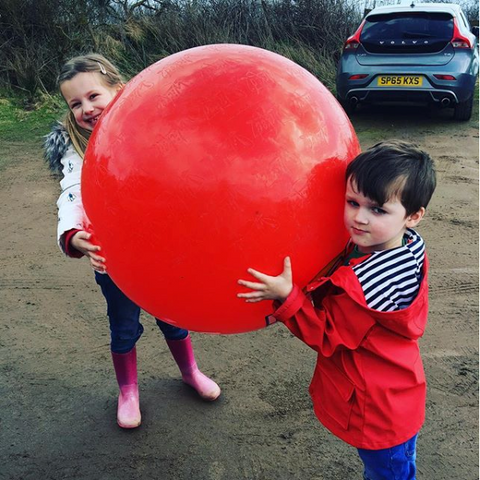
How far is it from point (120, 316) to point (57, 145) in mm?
819

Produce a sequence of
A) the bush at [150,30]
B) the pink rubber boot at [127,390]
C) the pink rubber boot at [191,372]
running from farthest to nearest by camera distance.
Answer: the bush at [150,30] → the pink rubber boot at [191,372] → the pink rubber boot at [127,390]

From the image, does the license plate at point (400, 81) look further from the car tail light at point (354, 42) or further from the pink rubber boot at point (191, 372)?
the pink rubber boot at point (191, 372)

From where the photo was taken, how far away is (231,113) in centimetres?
162

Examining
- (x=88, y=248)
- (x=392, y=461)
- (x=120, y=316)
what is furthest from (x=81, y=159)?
(x=392, y=461)

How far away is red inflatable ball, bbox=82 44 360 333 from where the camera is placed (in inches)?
62.7

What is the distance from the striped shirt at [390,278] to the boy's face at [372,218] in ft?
0.18

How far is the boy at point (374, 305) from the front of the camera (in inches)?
66.2

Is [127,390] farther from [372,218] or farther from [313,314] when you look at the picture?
[372,218]

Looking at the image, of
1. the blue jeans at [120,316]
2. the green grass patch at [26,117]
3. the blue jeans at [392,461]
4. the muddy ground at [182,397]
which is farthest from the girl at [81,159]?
the green grass patch at [26,117]

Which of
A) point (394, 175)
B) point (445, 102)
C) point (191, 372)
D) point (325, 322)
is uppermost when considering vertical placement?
point (394, 175)

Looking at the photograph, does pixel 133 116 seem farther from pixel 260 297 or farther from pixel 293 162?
pixel 260 297

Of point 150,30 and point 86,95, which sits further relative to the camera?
point 150,30

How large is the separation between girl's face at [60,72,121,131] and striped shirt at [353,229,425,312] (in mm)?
1262

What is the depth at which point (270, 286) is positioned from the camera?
65.9 inches
